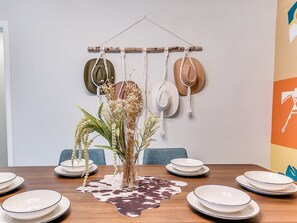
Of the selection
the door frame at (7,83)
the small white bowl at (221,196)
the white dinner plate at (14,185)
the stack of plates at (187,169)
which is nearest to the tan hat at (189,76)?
the stack of plates at (187,169)

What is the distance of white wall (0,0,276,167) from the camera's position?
227 centimetres

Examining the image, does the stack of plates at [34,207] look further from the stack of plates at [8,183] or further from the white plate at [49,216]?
the stack of plates at [8,183]

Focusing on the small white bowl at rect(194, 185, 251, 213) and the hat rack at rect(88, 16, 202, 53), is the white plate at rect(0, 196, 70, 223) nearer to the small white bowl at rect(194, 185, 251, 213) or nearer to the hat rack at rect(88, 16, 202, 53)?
the small white bowl at rect(194, 185, 251, 213)

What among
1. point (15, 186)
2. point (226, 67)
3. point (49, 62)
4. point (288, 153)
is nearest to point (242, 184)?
point (15, 186)

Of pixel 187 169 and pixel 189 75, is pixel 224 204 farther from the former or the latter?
pixel 189 75

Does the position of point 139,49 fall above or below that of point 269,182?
above

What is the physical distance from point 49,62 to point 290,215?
2395 mm

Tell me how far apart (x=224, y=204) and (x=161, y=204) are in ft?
0.90

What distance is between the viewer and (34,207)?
0.86 m

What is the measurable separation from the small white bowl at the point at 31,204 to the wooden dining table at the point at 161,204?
72 millimetres

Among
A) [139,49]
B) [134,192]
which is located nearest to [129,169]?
[134,192]

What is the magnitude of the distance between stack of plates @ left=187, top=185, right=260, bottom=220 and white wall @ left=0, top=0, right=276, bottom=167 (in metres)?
1.38

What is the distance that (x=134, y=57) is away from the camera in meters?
2.30

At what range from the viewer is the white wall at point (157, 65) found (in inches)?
89.3
